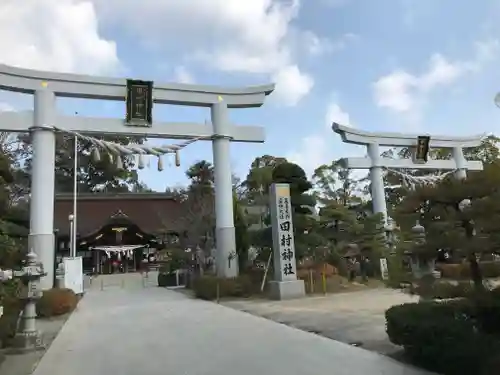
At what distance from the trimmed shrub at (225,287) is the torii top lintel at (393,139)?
10.7 meters

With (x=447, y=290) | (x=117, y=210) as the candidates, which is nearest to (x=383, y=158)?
(x=447, y=290)

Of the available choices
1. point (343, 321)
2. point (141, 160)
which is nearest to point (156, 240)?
point (141, 160)

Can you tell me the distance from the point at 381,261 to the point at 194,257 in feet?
29.1

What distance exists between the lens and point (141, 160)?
1681 cm

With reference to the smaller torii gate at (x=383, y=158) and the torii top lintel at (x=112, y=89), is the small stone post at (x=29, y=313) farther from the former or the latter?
the smaller torii gate at (x=383, y=158)

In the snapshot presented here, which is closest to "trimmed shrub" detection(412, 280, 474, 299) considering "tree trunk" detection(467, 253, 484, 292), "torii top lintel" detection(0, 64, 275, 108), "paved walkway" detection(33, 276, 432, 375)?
"tree trunk" detection(467, 253, 484, 292)

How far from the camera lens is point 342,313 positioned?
10945 millimetres

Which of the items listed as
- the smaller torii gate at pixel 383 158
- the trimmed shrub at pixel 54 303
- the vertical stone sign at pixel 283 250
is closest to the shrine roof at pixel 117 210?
the smaller torii gate at pixel 383 158

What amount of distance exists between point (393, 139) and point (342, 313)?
54.5 ft

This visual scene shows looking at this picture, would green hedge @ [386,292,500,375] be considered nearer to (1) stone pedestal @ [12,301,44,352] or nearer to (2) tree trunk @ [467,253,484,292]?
(2) tree trunk @ [467,253,484,292]

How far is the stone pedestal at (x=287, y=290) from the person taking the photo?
582 inches

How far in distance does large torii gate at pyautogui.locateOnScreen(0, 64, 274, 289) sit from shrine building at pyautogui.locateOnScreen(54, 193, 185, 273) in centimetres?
1553

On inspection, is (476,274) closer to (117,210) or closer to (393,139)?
(393,139)

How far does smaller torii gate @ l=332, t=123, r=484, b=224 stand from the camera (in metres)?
24.1
